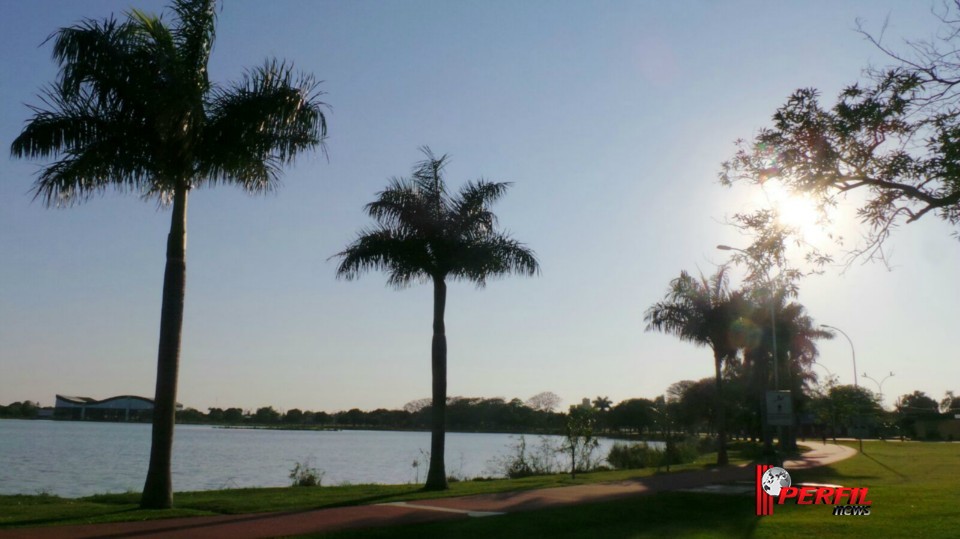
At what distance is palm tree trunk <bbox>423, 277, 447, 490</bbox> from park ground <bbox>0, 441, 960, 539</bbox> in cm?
70

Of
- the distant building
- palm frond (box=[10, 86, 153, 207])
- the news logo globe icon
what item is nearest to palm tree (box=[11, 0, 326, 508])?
Result: palm frond (box=[10, 86, 153, 207])

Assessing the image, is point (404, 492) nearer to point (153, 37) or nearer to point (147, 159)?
point (147, 159)

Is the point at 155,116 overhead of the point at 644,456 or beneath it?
overhead

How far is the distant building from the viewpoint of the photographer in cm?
12950

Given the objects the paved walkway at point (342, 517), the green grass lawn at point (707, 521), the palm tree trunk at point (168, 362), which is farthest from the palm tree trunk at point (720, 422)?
the palm tree trunk at point (168, 362)

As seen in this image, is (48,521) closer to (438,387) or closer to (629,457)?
(438,387)

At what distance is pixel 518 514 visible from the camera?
15602 mm

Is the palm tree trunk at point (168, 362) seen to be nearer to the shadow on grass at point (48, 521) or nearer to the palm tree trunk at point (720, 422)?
the shadow on grass at point (48, 521)

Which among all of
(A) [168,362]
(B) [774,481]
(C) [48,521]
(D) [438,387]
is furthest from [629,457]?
(C) [48,521]

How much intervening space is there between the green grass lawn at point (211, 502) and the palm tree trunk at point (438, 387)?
61 cm

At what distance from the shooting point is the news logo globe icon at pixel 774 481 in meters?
16.1

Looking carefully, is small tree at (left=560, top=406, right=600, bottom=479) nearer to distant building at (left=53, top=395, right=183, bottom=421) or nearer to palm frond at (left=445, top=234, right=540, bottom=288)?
palm frond at (left=445, top=234, right=540, bottom=288)

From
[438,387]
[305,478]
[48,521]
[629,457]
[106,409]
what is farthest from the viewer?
[106,409]

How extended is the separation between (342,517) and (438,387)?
7871mm
